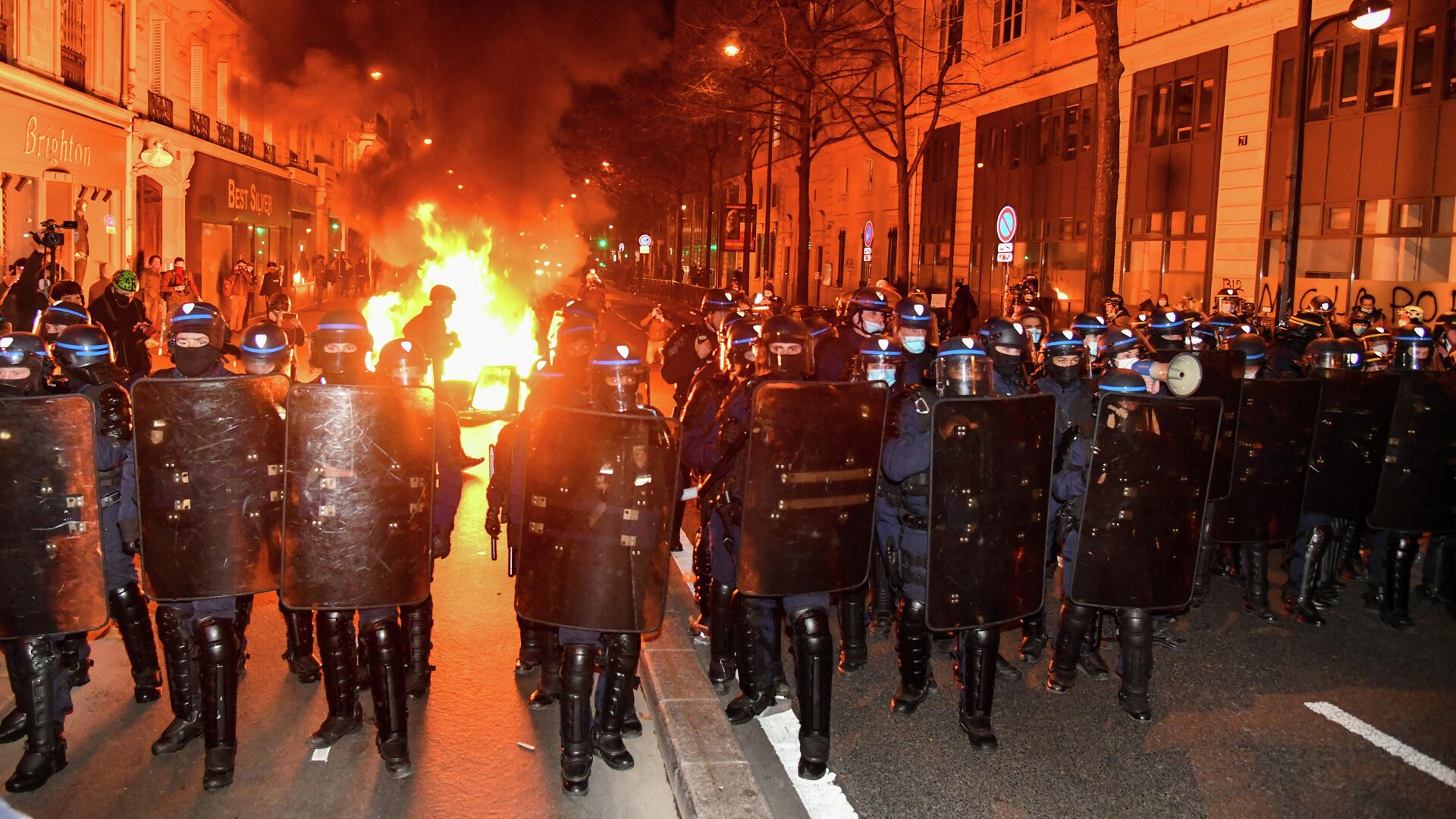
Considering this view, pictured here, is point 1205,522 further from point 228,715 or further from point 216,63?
point 216,63

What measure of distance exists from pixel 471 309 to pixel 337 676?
17287 mm

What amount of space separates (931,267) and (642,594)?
101 ft

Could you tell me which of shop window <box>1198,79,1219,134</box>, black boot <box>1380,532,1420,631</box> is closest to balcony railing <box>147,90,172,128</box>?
shop window <box>1198,79,1219,134</box>

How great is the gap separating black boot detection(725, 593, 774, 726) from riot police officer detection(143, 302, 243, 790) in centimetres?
203

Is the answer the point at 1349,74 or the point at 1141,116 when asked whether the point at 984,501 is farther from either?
the point at 1141,116

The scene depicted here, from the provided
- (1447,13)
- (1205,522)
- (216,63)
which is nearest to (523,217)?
(216,63)

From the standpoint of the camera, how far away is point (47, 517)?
413cm

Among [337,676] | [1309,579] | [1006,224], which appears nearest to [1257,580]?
[1309,579]

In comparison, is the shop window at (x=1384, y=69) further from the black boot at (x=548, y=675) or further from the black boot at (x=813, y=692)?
the black boot at (x=548, y=675)

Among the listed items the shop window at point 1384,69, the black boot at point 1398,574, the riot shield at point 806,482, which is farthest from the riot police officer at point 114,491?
the shop window at point 1384,69

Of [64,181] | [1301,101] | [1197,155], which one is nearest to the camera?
[1301,101]

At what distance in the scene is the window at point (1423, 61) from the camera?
15037 millimetres

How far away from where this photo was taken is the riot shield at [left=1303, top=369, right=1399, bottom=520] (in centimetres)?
646

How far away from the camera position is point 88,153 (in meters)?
21.2
